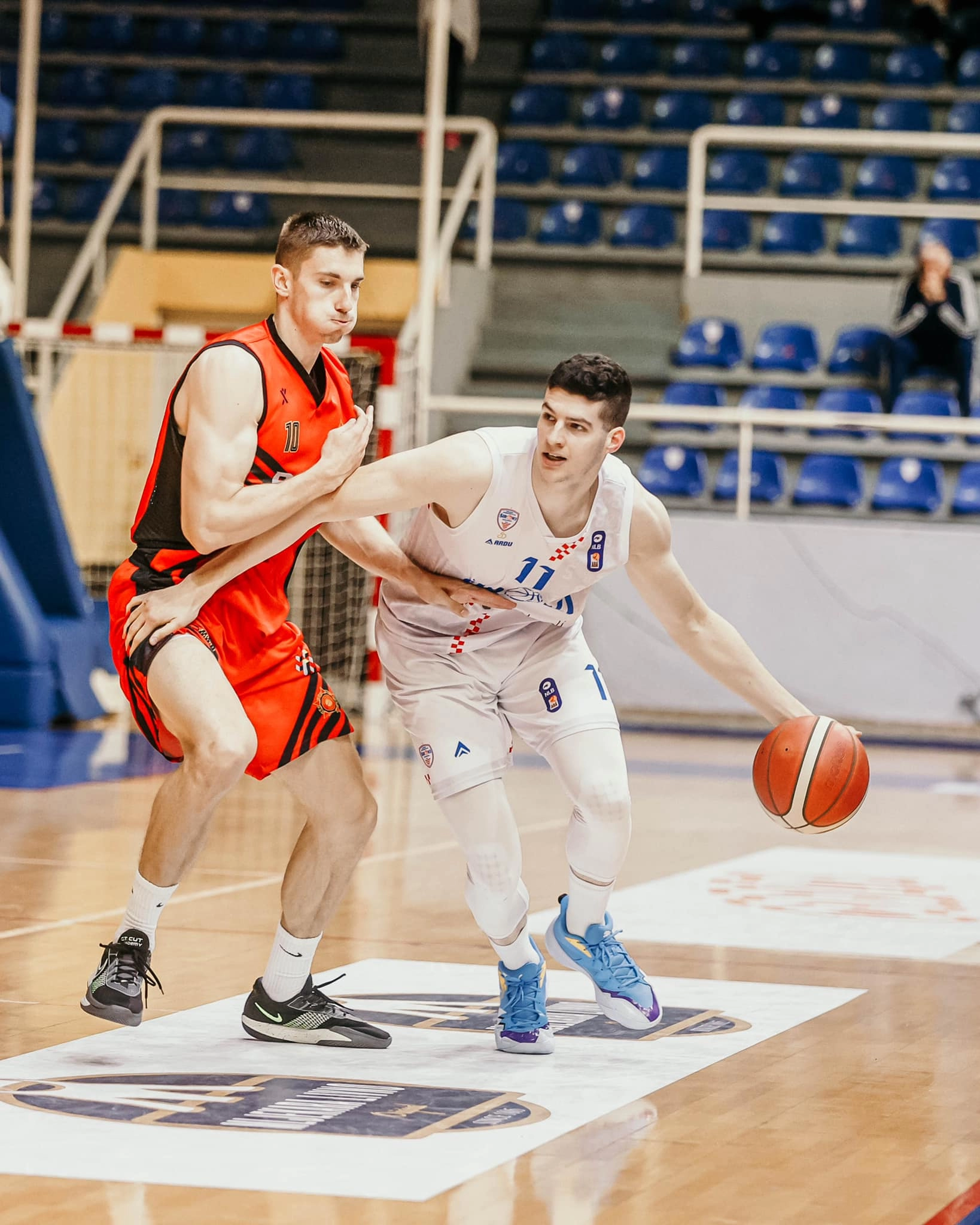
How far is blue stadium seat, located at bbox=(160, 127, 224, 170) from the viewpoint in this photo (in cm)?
1730

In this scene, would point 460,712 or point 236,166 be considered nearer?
point 460,712

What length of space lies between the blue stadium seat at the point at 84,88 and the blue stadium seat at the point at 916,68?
6.98m

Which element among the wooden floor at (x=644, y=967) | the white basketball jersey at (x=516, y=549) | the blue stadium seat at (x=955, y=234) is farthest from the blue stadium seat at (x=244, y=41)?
the white basketball jersey at (x=516, y=549)

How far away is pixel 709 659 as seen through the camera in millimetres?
4773

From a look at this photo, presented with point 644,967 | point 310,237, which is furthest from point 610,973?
point 310,237

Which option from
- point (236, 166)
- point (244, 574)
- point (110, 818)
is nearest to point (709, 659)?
point (244, 574)

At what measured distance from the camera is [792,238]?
15.9m

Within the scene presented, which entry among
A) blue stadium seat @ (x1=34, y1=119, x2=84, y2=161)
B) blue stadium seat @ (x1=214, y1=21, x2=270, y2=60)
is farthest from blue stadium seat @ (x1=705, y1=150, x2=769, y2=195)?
blue stadium seat @ (x1=34, y1=119, x2=84, y2=161)

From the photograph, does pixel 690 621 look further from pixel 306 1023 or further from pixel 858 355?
pixel 858 355

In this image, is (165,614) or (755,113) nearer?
(165,614)

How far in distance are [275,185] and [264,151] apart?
128 cm

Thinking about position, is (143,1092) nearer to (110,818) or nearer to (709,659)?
(709,659)

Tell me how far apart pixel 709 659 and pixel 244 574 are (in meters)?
1.13

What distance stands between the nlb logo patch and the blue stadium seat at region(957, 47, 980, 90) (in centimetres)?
1424
